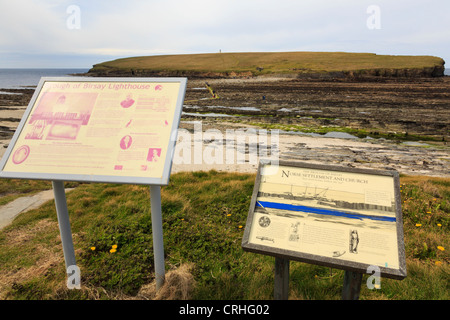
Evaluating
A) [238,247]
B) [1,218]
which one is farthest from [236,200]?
[1,218]

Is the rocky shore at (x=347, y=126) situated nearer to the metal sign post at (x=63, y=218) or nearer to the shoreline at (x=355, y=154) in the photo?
the shoreline at (x=355, y=154)

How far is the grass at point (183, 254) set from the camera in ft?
11.1

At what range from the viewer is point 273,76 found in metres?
67.9

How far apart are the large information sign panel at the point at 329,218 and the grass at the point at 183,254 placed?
3.42 ft

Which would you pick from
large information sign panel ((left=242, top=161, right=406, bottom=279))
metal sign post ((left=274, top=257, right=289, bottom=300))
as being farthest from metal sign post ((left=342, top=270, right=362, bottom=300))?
metal sign post ((left=274, top=257, right=289, bottom=300))

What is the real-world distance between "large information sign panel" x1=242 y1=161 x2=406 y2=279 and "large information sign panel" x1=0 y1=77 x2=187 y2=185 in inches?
42.3

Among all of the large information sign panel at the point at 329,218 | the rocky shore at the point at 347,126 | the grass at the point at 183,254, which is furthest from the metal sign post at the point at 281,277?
the rocky shore at the point at 347,126

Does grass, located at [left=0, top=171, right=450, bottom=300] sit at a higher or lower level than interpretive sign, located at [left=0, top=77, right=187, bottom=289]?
lower

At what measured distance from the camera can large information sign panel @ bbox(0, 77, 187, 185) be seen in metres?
2.82

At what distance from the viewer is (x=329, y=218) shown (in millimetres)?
2650

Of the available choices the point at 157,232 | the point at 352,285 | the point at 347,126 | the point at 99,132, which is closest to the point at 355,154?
the point at 347,126

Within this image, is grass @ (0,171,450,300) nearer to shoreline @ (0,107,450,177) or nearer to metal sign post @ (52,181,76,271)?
metal sign post @ (52,181,76,271)

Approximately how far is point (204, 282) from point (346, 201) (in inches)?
80.2

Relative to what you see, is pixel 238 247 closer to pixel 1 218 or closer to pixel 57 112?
pixel 57 112
